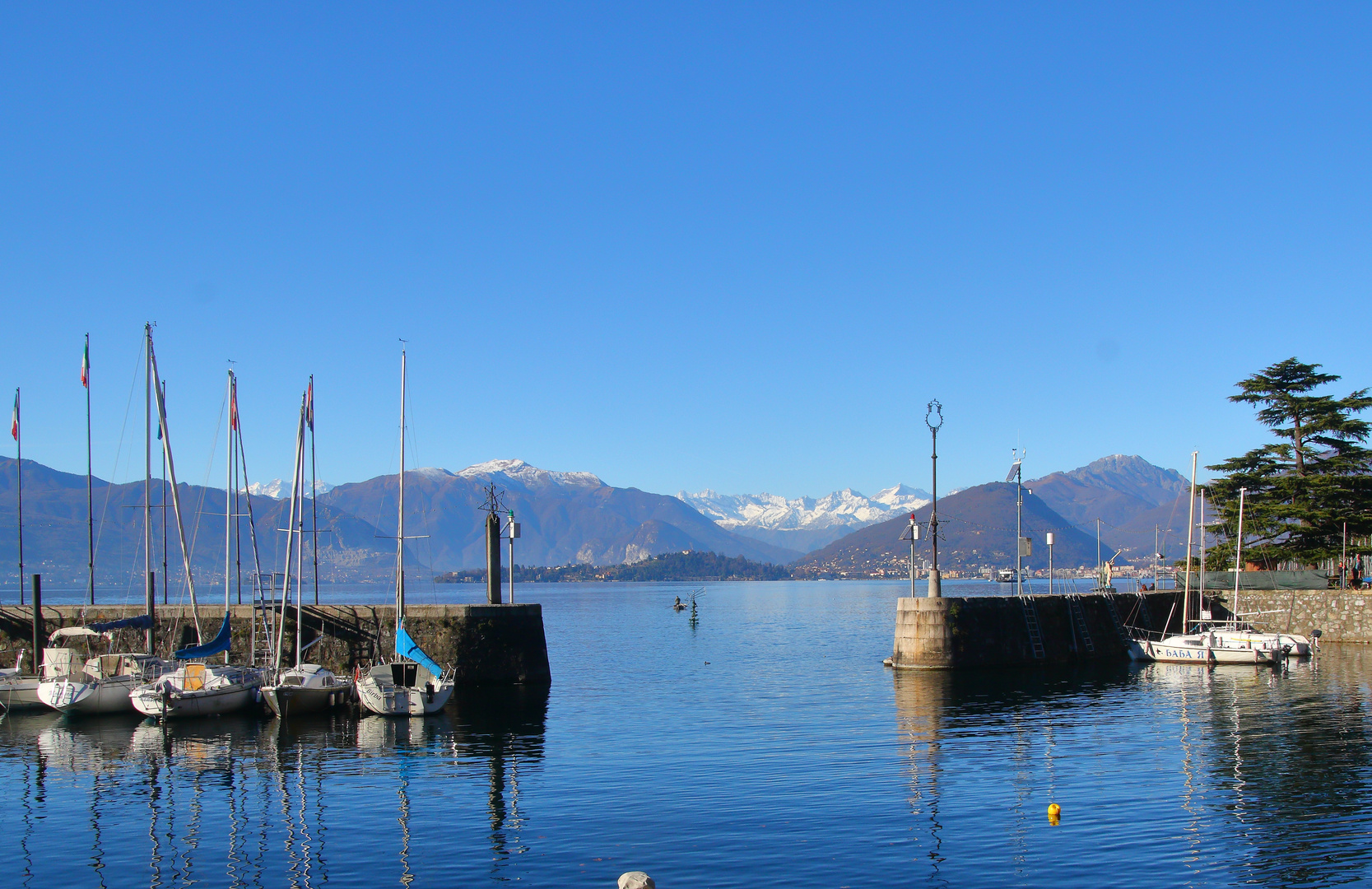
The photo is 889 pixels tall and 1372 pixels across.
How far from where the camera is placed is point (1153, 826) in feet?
79.0

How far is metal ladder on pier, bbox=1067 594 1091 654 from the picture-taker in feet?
196

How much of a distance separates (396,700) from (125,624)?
56.3 feet

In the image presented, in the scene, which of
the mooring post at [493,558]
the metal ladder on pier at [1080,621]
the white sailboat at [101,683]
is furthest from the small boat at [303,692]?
the metal ladder on pier at [1080,621]

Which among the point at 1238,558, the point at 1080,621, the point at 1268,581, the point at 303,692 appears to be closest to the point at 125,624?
the point at 303,692

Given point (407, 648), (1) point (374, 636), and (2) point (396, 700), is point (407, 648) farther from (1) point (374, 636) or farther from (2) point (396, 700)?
(1) point (374, 636)

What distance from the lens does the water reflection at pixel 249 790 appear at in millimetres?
22781

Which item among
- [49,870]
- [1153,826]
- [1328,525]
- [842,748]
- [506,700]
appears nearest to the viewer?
[49,870]

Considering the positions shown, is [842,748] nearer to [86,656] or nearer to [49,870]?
[49,870]

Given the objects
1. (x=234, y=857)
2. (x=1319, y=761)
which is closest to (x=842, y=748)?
(x=1319, y=761)

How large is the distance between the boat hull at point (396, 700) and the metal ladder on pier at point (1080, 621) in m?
35.1

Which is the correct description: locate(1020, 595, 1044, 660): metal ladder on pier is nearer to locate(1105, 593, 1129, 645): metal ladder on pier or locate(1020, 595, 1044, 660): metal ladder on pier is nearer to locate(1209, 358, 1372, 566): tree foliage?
locate(1105, 593, 1129, 645): metal ladder on pier

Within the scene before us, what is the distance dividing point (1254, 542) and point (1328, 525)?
542cm

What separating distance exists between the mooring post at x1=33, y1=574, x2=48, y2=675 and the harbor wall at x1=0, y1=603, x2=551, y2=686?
1.27 m

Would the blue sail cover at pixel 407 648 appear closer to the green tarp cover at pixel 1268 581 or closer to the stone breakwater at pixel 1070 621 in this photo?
the stone breakwater at pixel 1070 621
